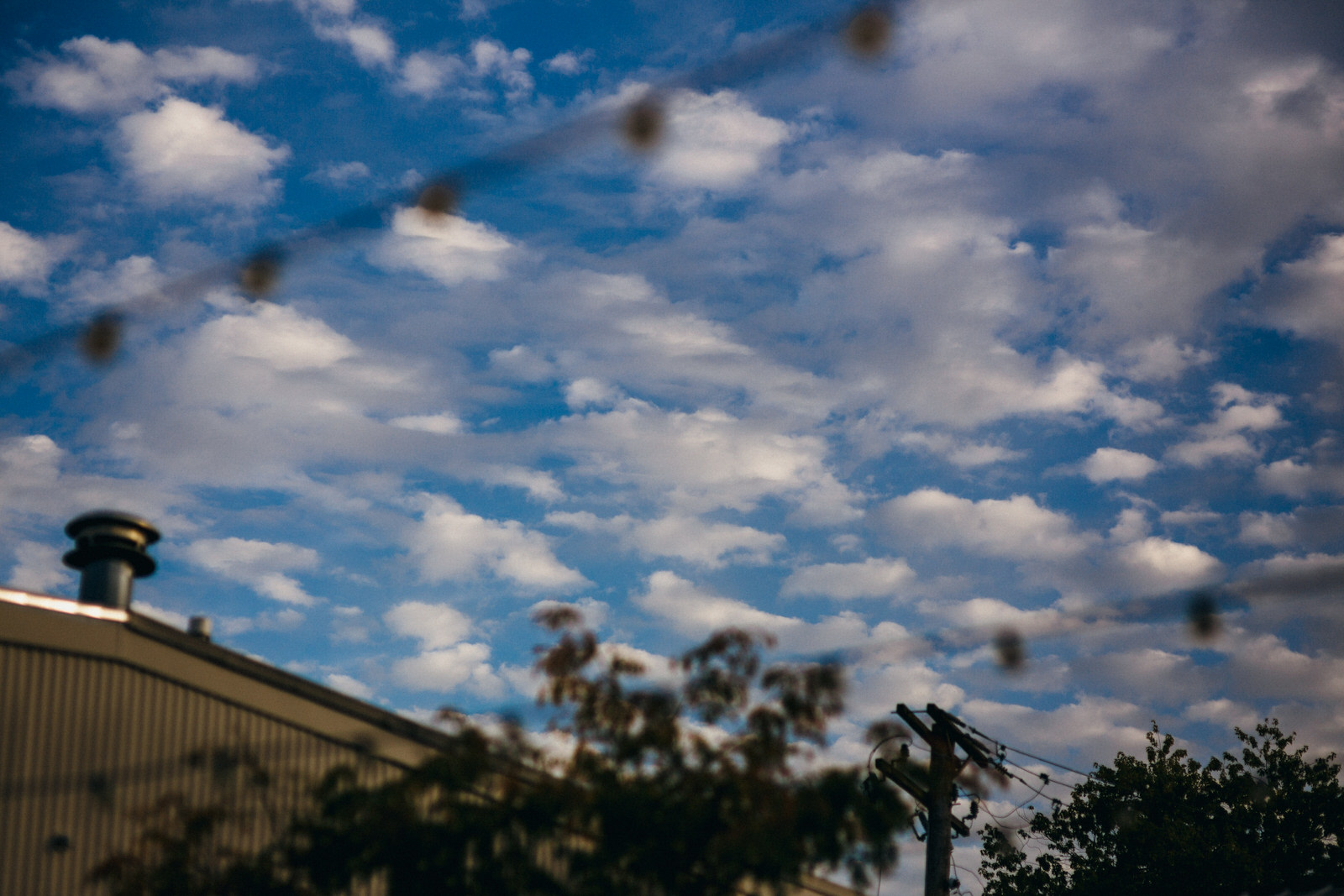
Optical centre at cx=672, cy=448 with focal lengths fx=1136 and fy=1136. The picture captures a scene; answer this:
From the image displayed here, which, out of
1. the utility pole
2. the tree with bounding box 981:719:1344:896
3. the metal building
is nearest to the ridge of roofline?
the metal building

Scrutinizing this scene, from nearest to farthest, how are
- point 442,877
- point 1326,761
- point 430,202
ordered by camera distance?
point 430,202, point 442,877, point 1326,761

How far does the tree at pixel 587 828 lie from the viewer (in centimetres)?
978

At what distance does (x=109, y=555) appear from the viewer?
498 inches

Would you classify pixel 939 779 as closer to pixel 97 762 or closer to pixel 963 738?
pixel 963 738

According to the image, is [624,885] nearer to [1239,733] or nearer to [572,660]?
[572,660]

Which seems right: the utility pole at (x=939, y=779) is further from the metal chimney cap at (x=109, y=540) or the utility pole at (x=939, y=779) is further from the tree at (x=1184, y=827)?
the tree at (x=1184, y=827)

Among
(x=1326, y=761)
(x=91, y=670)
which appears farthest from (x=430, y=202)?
(x=1326, y=761)

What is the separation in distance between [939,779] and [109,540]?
11286mm

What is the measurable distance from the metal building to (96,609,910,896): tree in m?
0.68

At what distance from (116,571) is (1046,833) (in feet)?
123

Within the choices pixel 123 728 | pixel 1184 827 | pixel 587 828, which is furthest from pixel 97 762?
pixel 1184 827

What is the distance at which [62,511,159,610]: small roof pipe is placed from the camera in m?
12.3

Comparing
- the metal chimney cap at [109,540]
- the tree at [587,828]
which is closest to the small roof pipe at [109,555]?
the metal chimney cap at [109,540]

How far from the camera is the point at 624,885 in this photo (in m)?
9.90
